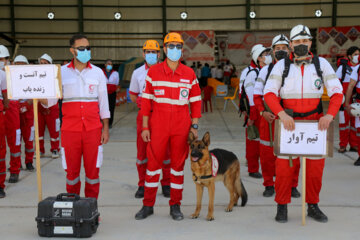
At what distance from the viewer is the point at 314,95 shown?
13.2 ft

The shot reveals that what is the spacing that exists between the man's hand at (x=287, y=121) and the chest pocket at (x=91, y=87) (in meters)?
1.78

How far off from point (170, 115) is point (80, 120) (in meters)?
0.86

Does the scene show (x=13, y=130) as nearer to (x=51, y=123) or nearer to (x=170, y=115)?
(x=51, y=123)

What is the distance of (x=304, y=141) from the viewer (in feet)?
12.9

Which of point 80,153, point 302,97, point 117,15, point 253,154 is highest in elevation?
point 117,15

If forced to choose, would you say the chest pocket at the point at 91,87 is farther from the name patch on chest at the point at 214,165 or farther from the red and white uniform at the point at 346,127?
the red and white uniform at the point at 346,127

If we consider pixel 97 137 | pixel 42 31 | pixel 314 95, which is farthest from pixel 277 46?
pixel 42 31

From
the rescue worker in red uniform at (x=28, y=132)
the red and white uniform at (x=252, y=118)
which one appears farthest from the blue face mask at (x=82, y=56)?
the rescue worker in red uniform at (x=28, y=132)

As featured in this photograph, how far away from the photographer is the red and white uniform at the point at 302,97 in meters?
4.01

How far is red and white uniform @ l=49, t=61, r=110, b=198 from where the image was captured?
3980 millimetres

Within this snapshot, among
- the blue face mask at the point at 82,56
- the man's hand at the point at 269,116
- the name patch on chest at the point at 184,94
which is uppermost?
the blue face mask at the point at 82,56

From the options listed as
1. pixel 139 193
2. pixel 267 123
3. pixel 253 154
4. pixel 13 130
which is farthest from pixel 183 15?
Result: pixel 139 193

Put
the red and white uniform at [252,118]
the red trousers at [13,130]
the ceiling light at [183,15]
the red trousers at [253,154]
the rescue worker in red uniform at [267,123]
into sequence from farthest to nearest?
the ceiling light at [183,15] → the red trousers at [253,154] → the red and white uniform at [252,118] → the red trousers at [13,130] → the rescue worker in red uniform at [267,123]

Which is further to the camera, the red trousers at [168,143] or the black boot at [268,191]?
the black boot at [268,191]
